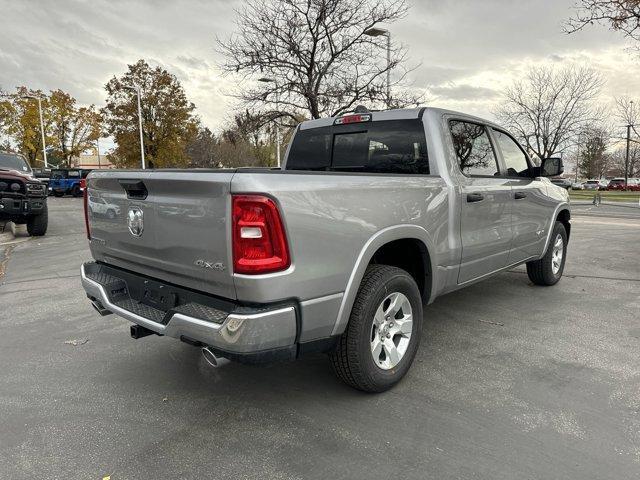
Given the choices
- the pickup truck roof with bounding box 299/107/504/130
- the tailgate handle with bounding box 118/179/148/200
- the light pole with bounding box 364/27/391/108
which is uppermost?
the light pole with bounding box 364/27/391/108

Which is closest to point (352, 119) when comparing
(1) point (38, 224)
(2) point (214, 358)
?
(2) point (214, 358)

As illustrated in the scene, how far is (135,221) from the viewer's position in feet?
9.60

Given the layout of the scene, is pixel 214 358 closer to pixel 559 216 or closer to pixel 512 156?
pixel 512 156

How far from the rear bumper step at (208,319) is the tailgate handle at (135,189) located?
1.74ft

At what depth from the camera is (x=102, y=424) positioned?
2.78 meters

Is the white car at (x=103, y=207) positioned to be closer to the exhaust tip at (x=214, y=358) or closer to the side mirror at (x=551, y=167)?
the exhaust tip at (x=214, y=358)

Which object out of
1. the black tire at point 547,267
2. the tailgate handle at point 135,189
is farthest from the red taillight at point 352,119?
the black tire at point 547,267

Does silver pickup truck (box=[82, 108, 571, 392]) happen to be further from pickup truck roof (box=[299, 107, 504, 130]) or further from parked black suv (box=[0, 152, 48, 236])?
parked black suv (box=[0, 152, 48, 236])

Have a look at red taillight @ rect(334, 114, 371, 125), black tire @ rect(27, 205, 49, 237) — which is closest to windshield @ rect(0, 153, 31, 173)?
black tire @ rect(27, 205, 49, 237)

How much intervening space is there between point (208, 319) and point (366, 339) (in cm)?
97

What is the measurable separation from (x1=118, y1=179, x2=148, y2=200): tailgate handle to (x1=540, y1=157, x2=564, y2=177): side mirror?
397 cm

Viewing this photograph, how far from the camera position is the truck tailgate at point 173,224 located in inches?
94.1

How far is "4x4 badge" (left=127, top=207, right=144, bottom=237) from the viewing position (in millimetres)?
2879

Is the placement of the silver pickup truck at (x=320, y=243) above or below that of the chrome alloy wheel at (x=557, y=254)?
above
